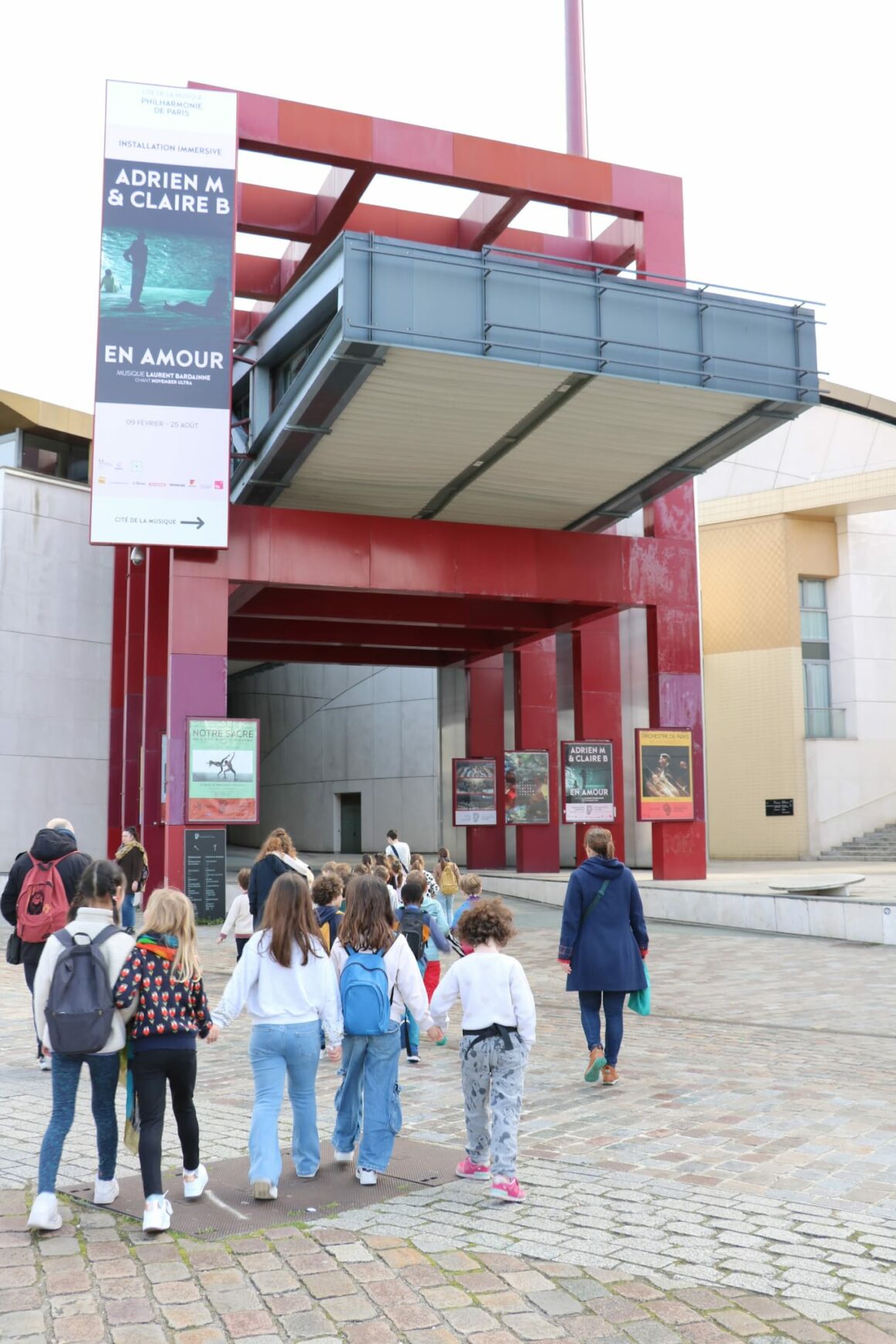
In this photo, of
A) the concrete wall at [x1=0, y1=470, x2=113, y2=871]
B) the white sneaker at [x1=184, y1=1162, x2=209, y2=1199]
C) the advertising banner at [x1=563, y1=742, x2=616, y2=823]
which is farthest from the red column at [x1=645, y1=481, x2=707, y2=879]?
the white sneaker at [x1=184, y1=1162, x2=209, y2=1199]

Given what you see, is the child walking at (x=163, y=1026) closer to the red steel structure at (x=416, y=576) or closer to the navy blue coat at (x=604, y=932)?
the navy blue coat at (x=604, y=932)

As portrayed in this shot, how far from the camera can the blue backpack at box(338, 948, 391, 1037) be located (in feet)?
19.7

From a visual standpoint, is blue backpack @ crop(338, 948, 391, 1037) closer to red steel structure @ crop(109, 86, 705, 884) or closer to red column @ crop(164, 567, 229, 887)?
red steel structure @ crop(109, 86, 705, 884)

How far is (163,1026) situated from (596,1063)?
3.83 meters

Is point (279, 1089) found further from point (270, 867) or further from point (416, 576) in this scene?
point (416, 576)

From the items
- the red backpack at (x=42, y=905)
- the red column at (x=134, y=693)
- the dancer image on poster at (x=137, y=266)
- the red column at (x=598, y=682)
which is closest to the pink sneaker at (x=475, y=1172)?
the red backpack at (x=42, y=905)

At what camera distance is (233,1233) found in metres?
5.16

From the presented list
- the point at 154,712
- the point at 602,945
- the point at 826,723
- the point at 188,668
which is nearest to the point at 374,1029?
the point at 602,945

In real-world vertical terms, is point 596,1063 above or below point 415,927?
below

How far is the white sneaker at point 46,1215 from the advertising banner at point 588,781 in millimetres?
20860

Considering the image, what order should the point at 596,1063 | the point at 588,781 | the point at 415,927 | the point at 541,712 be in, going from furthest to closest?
1. the point at 541,712
2. the point at 588,781
3. the point at 415,927
4. the point at 596,1063

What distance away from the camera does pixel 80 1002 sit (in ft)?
17.3

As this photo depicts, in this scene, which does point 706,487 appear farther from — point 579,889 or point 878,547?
point 579,889

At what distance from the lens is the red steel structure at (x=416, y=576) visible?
21.8 m
